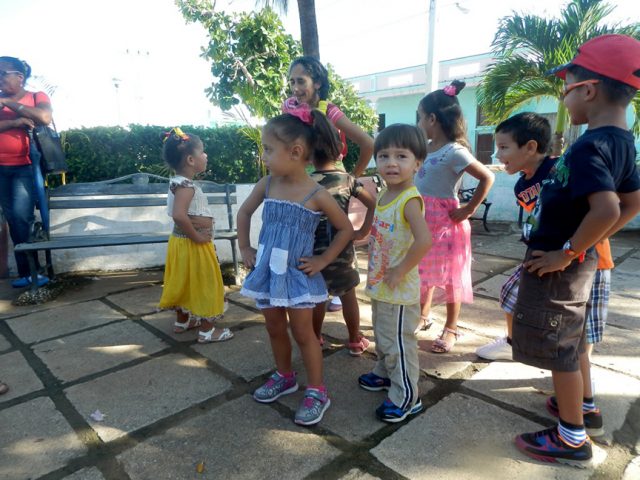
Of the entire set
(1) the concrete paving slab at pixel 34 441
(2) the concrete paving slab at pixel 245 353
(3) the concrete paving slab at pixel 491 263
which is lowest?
(3) the concrete paving slab at pixel 491 263

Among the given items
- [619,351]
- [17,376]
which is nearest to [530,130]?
[619,351]

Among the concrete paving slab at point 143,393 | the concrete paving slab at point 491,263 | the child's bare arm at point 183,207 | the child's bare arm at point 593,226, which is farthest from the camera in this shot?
the concrete paving slab at point 491,263

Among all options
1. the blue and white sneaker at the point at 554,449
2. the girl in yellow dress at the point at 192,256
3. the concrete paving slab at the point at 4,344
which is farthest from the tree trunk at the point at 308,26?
the blue and white sneaker at the point at 554,449

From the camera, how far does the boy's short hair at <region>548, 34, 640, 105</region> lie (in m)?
1.50

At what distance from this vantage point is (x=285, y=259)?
1974 millimetres

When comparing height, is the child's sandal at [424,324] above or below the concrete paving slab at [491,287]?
above

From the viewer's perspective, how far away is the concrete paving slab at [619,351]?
2.47 metres

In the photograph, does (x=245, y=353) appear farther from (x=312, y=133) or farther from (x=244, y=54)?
(x=244, y=54)

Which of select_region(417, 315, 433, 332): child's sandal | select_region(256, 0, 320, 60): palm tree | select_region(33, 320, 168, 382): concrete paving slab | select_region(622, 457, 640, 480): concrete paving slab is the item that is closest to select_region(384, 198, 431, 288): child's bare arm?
select_region(622, 457, 640, 480): concrete paving slab

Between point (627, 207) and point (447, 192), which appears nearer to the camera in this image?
point (627, 207)

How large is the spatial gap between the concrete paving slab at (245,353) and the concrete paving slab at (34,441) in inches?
34.1

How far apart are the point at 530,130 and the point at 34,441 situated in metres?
2.72

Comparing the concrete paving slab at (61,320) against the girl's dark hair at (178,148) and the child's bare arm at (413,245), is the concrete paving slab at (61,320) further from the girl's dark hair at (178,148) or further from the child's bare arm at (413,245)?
the child's bare arm at (413,245)

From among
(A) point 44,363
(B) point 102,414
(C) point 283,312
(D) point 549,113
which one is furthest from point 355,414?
(D) point 549,113
